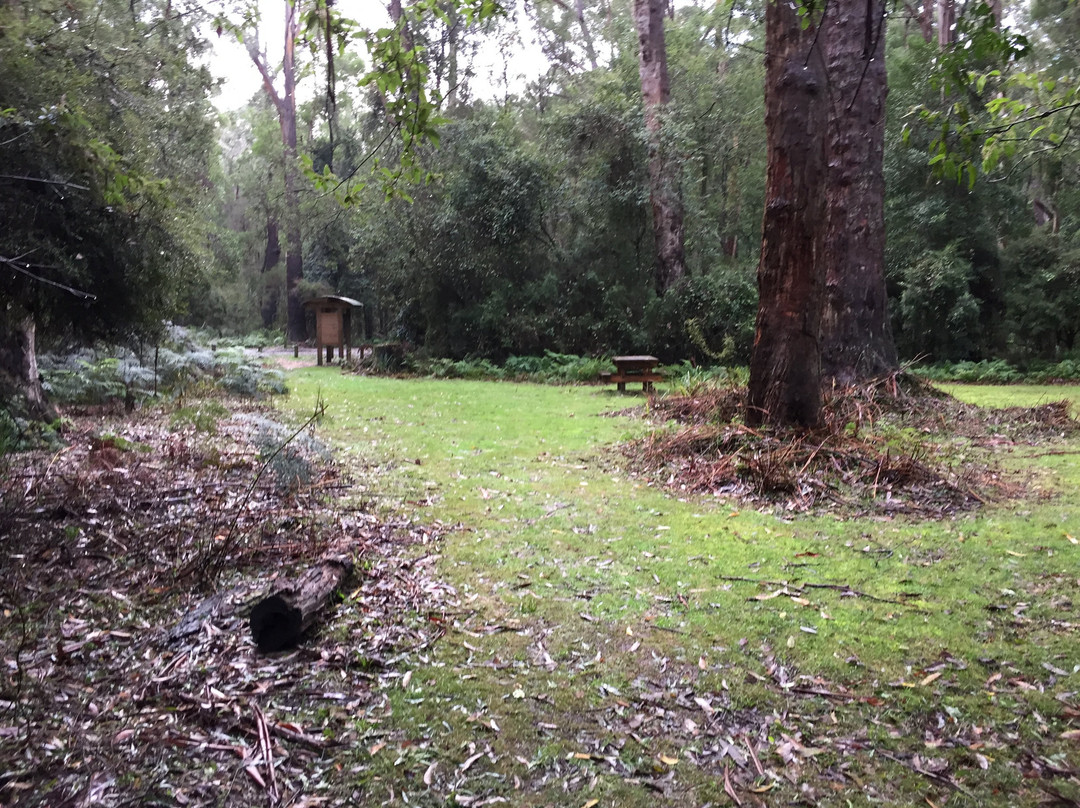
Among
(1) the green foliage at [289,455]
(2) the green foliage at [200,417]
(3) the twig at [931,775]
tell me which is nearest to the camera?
(3) the twig at [931,775]

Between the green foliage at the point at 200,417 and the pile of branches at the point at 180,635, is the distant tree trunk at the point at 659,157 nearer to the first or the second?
the green foliage at the point at 200,417

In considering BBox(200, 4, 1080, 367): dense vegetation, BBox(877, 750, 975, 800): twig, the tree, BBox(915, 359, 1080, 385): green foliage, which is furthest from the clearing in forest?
BBox(200, 4, 1080, 367): dense vegetation

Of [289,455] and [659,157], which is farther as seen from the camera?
[659,157]

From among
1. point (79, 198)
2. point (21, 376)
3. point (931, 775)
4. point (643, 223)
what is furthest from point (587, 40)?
point (931, 775)

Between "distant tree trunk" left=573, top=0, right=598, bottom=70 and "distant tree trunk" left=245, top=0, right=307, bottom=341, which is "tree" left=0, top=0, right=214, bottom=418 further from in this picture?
"distant tree trunk" left=573, top=0, right=598, bottom=70

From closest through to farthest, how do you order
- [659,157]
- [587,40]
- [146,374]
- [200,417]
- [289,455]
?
[289,455] < [200,417] < [146,374] < [659,157] < [587,40]

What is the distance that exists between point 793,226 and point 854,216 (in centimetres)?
391

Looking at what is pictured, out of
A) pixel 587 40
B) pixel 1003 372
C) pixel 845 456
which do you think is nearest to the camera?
pixel 845 456

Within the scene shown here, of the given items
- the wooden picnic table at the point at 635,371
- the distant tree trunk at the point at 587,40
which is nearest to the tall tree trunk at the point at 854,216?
the wooden picnic table at the point at 635,371

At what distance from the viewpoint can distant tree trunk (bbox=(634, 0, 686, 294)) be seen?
16.3 metres

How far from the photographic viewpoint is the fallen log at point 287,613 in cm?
329

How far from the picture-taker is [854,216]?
978 centimetres

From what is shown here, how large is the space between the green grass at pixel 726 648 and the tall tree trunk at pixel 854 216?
348 cm

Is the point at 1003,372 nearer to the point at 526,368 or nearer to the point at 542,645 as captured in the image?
the point at 526,368
